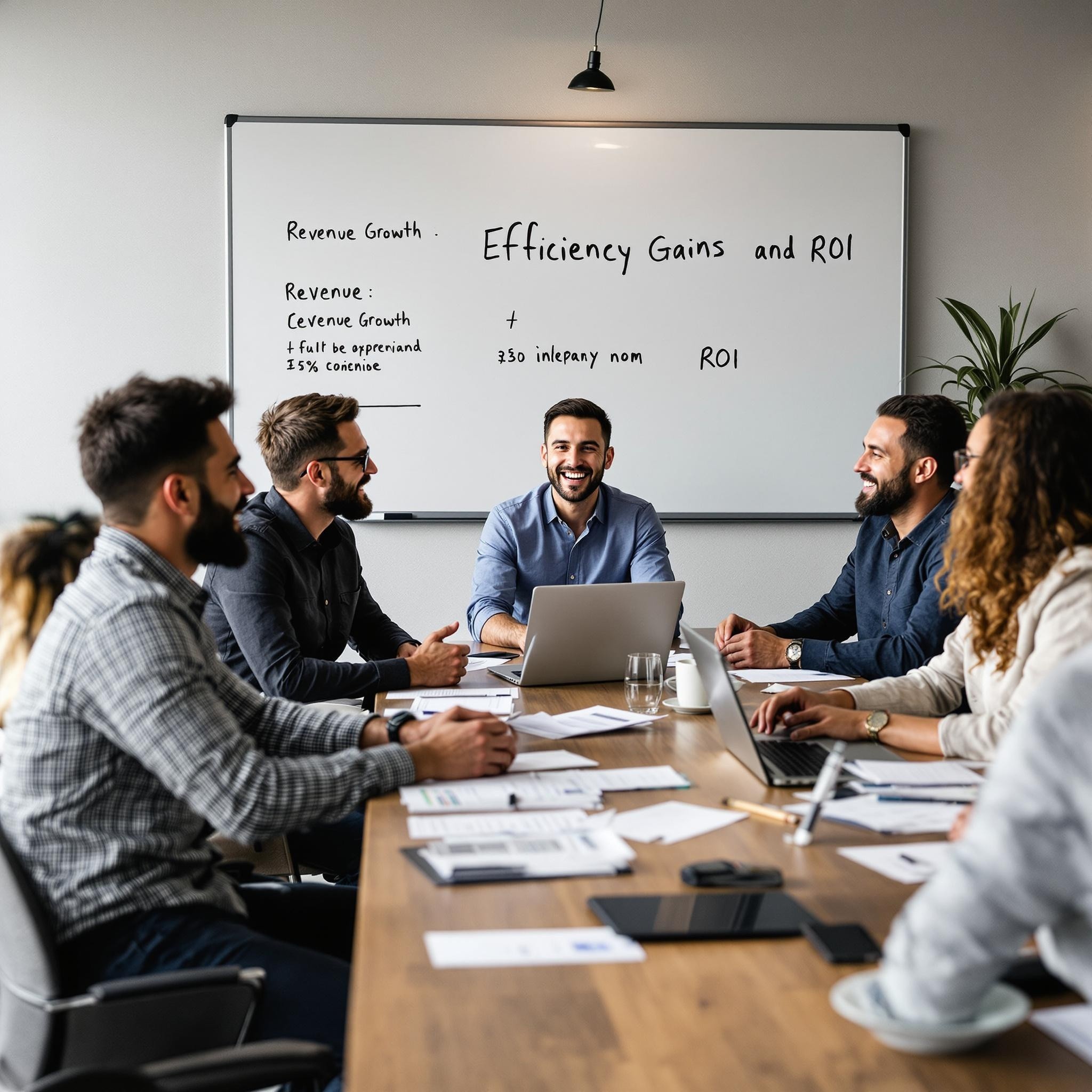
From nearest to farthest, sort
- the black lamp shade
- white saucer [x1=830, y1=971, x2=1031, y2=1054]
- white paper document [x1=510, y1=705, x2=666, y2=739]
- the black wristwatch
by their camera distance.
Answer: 1. white saucer [x1=830, y1=971, x2=1031, y2=1054]
2. the black wristwatch
3. white paper document [x1=510, y1=705, x2=666, y2=739]
4. the black lamp shade

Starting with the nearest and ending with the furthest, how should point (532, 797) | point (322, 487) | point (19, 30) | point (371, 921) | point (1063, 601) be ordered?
point (371, 921)
point (532, 797)
point (1063, 601)
point (322, 487)
point (19, 30)

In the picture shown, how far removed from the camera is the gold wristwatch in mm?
1886

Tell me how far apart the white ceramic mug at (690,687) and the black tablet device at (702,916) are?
3.17 ft

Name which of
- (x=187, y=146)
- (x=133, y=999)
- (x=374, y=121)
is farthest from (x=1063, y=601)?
(x=187, y=146)

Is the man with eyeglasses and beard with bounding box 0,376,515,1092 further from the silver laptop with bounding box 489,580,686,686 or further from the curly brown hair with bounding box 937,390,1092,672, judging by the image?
the curly brown hair with bounding box 937,390,1092,672

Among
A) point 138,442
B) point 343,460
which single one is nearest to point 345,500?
point 343,460

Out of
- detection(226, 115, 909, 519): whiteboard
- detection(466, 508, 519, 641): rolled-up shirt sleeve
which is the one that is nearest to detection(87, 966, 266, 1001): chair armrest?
detection(466, 508, 519, 641): rolled-up shirt sleeve

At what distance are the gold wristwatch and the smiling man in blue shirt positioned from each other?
1.38 metres

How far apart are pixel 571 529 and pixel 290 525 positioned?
3.26 feet

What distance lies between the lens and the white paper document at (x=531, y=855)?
1.28m

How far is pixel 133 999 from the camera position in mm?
1207

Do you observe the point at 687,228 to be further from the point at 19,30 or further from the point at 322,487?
the point at 19,30

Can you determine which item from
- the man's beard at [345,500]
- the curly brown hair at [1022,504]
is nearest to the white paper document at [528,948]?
the curly brown hair at [1022,504]

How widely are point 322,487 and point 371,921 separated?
170 centimetres
